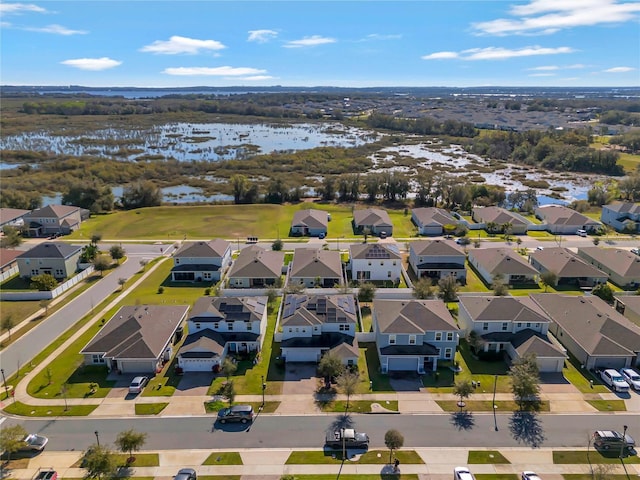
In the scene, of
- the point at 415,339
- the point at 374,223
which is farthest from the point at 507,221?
the point at 415,339

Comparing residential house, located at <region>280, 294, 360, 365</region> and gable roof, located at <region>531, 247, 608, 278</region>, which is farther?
gable roof, located at <region>531, 247, 608, 278</region>

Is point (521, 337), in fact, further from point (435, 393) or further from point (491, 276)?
point (491, 276)

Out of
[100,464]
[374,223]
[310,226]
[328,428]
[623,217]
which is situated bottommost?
[328,428]

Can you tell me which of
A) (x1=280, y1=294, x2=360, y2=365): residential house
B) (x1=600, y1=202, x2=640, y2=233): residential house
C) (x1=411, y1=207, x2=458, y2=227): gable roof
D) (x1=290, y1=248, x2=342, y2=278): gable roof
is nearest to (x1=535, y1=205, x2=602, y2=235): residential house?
(x1=600, y1=202, x2=640, y2=233): residential house

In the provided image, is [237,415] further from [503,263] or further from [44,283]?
[503,263]

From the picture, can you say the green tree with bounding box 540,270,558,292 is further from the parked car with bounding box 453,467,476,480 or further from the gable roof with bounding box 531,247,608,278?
the parked car with bounding box 453,467,476,480

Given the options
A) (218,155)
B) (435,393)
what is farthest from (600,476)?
(218,155)

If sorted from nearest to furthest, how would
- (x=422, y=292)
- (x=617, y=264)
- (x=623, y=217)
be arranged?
(x=422, y=292)
(x=617, y=264)
(x=623, y=217)
